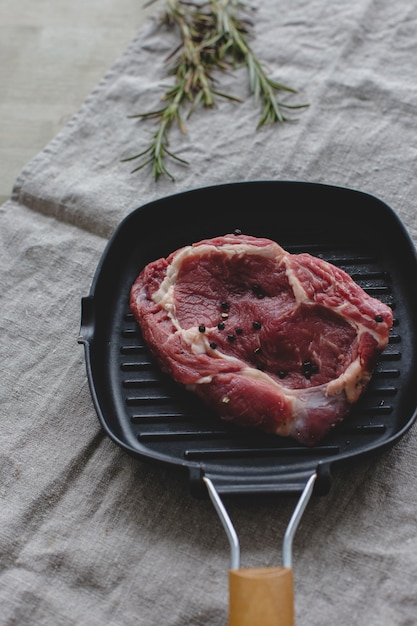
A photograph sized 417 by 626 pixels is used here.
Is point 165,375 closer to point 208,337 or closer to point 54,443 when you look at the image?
point 208,337

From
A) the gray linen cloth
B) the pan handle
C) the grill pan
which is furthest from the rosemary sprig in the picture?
the pan handle

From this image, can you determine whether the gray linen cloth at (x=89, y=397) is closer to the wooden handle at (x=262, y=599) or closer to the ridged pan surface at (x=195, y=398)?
the ridged pan surface at (x=195, y=398)

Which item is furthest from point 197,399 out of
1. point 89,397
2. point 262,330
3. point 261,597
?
point 261,597

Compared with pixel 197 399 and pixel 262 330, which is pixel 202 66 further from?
pixel 197 399

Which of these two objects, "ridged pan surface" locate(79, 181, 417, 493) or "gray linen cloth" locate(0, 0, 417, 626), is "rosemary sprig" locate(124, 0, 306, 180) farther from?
"ridged pan surface" locate(79, 181, 417, 493)

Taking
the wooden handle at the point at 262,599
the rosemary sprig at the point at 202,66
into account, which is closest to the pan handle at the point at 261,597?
the wooden handle at the point at 262,599

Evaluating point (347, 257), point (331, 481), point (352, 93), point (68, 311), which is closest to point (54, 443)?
point (68, 311)
